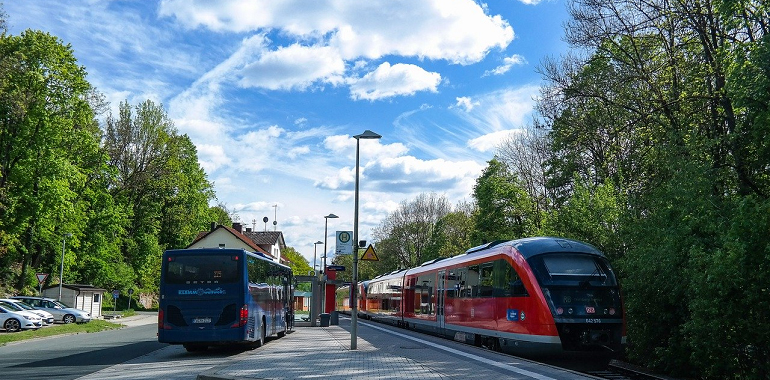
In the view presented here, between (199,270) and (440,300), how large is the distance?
38.1ft

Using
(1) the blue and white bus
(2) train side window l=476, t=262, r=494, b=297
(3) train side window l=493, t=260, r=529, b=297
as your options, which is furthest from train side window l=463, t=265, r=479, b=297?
(1) the blue and white bus

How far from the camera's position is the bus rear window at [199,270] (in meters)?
18.2

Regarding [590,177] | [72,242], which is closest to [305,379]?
[590,177]

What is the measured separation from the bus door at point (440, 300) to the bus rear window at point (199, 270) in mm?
10528

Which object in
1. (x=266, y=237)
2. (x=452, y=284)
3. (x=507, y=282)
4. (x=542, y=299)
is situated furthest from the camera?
(x=266, y=237)

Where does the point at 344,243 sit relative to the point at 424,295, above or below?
above

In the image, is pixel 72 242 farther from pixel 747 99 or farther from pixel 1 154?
pixel 747 99

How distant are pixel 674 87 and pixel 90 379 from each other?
1980 cm

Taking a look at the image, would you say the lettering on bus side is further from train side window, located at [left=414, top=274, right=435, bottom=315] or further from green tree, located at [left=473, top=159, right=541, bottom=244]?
green tree, located at [left=473, top=159, right=541, bottom=244]

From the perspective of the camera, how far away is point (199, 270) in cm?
1817

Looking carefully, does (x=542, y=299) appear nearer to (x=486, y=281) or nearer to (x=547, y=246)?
(x=547, y=246)

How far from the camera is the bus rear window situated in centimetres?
1817

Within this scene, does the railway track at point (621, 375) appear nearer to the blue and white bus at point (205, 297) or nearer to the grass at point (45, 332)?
the blue and white bus at point (205, 297)

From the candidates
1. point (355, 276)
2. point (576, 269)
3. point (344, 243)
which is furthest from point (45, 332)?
point (576, 269)
